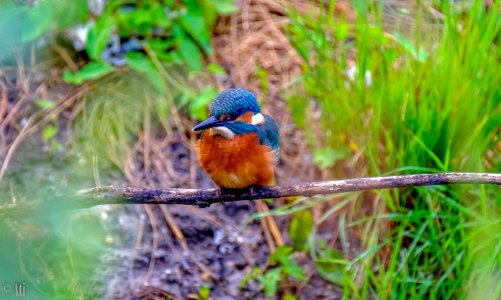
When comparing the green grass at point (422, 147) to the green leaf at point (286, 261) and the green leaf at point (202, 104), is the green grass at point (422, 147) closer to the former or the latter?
the green leaf at point (286, 261)

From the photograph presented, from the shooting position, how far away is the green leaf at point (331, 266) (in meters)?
2.68

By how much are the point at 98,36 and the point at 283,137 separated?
98cm

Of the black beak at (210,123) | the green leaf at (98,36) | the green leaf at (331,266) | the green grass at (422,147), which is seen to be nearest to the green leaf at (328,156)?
the green grass at (422,147)

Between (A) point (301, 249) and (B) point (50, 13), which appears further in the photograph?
(A) point (301, 249)

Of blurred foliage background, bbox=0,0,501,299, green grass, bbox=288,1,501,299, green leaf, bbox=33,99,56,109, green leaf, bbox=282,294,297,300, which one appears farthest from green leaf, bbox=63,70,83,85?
green leaf, bbox=282,294,297,300

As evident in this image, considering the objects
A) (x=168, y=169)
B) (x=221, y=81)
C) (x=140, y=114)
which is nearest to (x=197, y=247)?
(x=168, y=169)

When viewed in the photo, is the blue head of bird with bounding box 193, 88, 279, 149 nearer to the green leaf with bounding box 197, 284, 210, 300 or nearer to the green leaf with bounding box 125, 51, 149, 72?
the green leaf with bounding box 197, 284, 210, 300

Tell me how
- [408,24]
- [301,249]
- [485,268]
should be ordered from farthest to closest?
[408,24]
[301,249]
[485,268]

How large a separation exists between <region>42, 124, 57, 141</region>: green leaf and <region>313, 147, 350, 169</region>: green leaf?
3.97 feet

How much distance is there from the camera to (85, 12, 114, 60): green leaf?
113 inches

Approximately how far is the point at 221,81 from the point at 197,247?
0.93m

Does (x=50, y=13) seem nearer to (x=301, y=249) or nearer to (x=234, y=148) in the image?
(x=234, y=148)

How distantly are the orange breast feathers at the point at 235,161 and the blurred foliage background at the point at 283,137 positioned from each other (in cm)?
40

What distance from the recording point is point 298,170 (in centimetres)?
307
